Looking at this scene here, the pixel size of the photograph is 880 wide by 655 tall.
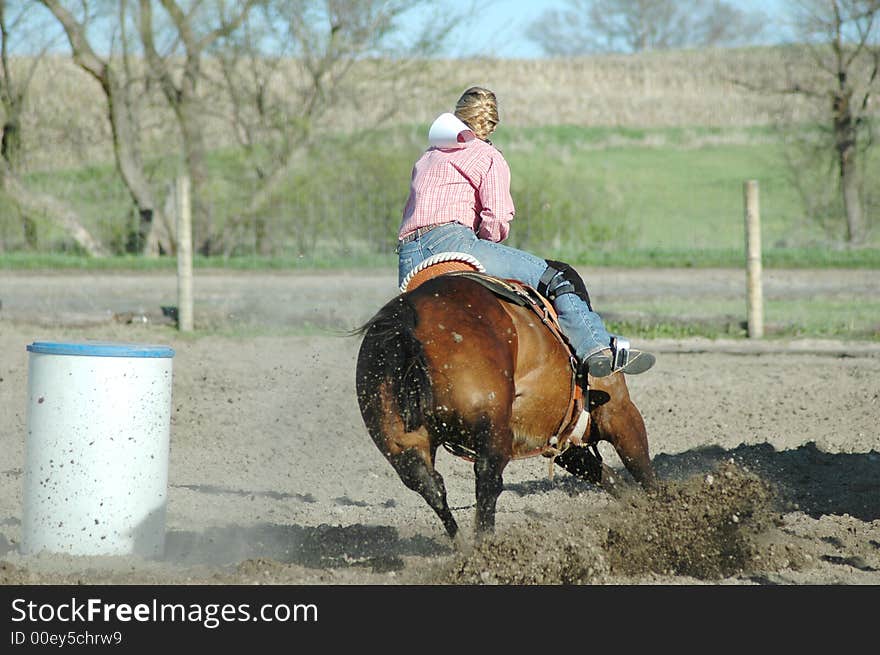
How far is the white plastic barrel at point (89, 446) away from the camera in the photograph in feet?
16.8

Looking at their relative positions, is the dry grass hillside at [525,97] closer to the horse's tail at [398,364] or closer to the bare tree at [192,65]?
the bare tree at [192,65]

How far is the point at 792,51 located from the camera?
23.0 metres

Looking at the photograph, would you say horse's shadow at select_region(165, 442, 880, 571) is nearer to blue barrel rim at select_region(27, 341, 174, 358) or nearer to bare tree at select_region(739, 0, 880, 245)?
blue barrel rim at select_region(27, 341, 174, 358)

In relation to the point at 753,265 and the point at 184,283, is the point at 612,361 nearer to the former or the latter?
the point at 753,265

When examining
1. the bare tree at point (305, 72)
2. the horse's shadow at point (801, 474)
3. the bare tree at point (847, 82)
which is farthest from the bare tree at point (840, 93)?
the horse's shadow at point (801, 474)

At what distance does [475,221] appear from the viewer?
5391 millimetres

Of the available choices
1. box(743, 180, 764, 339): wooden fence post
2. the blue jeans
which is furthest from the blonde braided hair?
box(743, 180, 764, 339): wooden fence post

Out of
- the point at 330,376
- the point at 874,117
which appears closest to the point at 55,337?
the point at 330,376

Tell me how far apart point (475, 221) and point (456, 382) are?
3.36 feet

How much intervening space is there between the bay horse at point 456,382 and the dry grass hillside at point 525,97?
16.9 m

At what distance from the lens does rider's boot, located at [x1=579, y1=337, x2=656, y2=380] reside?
524 centimetres

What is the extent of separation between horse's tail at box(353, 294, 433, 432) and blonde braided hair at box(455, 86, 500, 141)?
101 centimetres
